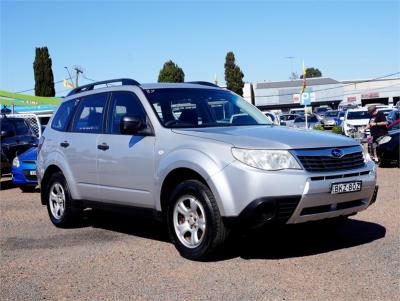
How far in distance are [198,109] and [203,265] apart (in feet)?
6.38

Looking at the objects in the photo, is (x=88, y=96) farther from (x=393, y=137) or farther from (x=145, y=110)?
(x=393, y=137)

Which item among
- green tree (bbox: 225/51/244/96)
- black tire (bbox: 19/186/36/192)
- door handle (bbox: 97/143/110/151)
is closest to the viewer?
door handle (bbox: 97/143/110/151)

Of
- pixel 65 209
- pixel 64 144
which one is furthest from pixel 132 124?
pixel 65 209

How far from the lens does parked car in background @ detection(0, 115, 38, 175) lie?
13.8 meters

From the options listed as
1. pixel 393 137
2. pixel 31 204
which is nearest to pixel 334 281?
pixel 31 204

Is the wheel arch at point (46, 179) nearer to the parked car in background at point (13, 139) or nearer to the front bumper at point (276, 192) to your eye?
the front bumper at point (276, 192)

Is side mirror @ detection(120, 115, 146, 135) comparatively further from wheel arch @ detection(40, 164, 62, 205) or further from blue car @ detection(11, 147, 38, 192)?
blue car @ detection(11, 147, 38, 192)

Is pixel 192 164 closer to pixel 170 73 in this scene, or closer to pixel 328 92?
pixel 170 73

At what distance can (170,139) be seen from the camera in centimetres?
588

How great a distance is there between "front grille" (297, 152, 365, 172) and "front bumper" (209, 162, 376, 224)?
0.07 metres

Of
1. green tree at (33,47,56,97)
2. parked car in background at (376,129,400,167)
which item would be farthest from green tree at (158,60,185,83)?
parked car in background at (376,129,400,167)

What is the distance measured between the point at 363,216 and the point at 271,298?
3.69 metres

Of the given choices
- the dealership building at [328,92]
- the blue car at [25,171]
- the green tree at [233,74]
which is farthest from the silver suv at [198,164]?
the dealership building at [328,92]

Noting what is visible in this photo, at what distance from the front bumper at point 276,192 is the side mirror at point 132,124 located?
4.10 ft
